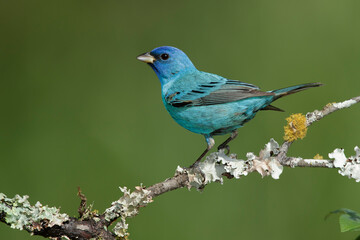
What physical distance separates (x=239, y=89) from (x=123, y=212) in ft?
3.82

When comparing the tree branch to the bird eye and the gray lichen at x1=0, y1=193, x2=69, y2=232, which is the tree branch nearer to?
the gray lichen at x1=0, y1=193, x2=69, y2=232

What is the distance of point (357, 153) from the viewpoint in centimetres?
201

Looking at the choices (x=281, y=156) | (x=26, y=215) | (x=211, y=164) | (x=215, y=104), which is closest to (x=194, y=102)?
(x=215, y=104)

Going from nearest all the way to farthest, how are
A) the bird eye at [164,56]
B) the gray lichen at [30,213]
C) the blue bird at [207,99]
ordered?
1. the gray lichen at [30,213]
2. the blue bird at [207,99]
3. the bird eye at [164,56]

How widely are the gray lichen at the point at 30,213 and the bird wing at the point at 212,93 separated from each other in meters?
1.24

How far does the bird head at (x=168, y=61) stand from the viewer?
3.10 meters

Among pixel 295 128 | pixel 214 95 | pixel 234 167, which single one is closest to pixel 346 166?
pixel 295 128

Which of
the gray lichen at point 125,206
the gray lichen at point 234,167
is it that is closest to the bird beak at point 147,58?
the gray lichen at point 234,167

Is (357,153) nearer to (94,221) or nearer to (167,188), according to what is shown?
(167,188)

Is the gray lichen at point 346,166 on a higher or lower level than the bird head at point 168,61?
lower

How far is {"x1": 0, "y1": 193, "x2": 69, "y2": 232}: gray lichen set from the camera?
5.92 ft

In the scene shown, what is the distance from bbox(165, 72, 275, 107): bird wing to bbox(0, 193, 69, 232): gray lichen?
1.24m

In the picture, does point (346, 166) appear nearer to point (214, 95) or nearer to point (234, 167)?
point (234, 167)

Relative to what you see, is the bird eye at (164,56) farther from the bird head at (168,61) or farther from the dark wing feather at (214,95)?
the dark wing feather at (214,95)
